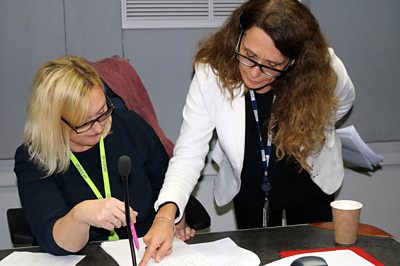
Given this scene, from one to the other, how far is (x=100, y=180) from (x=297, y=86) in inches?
28.1

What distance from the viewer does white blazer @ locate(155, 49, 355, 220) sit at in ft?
5.95

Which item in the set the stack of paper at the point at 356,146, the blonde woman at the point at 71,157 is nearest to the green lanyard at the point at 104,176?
the blonde woman at the point at 71,157

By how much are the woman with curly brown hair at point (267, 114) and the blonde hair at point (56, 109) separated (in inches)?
13.1

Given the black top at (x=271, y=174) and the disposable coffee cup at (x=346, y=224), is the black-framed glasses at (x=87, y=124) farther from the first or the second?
the disposable coffee cup at (x=346, y=224)

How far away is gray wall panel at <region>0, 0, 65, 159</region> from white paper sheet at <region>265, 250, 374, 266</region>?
1.69 meters

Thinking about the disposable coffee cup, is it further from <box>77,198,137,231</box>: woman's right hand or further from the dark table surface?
<box>77,198,137,231</box>: woman's right hand

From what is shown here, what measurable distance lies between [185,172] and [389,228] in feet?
6.20

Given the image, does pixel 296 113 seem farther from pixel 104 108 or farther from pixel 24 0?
pixel 24 0

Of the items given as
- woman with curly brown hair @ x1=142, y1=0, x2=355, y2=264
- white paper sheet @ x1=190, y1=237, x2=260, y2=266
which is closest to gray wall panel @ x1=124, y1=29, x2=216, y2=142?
woman with curly brown hair @ x1=142, y1=0, x2=355, y2=264

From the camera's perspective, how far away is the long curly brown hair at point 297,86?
1.85 meters

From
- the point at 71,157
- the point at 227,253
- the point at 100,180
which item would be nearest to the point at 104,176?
the point at 100,180

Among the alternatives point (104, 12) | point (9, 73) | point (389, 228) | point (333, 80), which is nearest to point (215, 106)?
point (333, 80)

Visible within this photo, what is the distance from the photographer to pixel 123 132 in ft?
6.55

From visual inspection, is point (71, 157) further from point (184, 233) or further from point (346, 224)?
point (346, 224)
